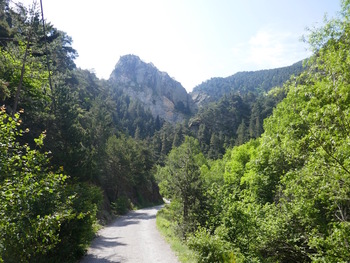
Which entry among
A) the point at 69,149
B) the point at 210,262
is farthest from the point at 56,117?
the point at 210,262

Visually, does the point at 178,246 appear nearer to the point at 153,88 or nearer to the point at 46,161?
the point at 46,161

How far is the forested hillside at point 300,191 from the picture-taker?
6.13 metres

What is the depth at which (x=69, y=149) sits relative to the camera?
2275 cm

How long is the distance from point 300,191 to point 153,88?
567ft

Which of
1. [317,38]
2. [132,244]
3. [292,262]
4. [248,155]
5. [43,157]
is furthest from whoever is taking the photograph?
[248,155]

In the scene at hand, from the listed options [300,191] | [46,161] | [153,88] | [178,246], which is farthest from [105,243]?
[153,88]

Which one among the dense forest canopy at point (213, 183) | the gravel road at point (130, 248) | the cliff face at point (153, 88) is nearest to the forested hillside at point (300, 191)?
the dense forest canopy at point (213, 183)

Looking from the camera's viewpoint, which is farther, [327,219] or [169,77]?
[169,77]

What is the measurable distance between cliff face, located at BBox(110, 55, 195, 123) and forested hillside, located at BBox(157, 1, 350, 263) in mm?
146422

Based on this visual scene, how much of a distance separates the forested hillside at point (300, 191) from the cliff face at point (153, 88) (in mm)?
146422

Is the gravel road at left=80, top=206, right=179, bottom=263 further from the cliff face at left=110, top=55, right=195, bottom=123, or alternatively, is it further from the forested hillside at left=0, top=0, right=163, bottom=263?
the cliff face at left=110, top=55, right=195, bottom=123

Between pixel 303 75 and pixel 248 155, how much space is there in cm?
2426

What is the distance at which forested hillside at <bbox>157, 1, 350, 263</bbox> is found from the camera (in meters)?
6.13

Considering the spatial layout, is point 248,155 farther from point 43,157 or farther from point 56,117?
point 43,157
